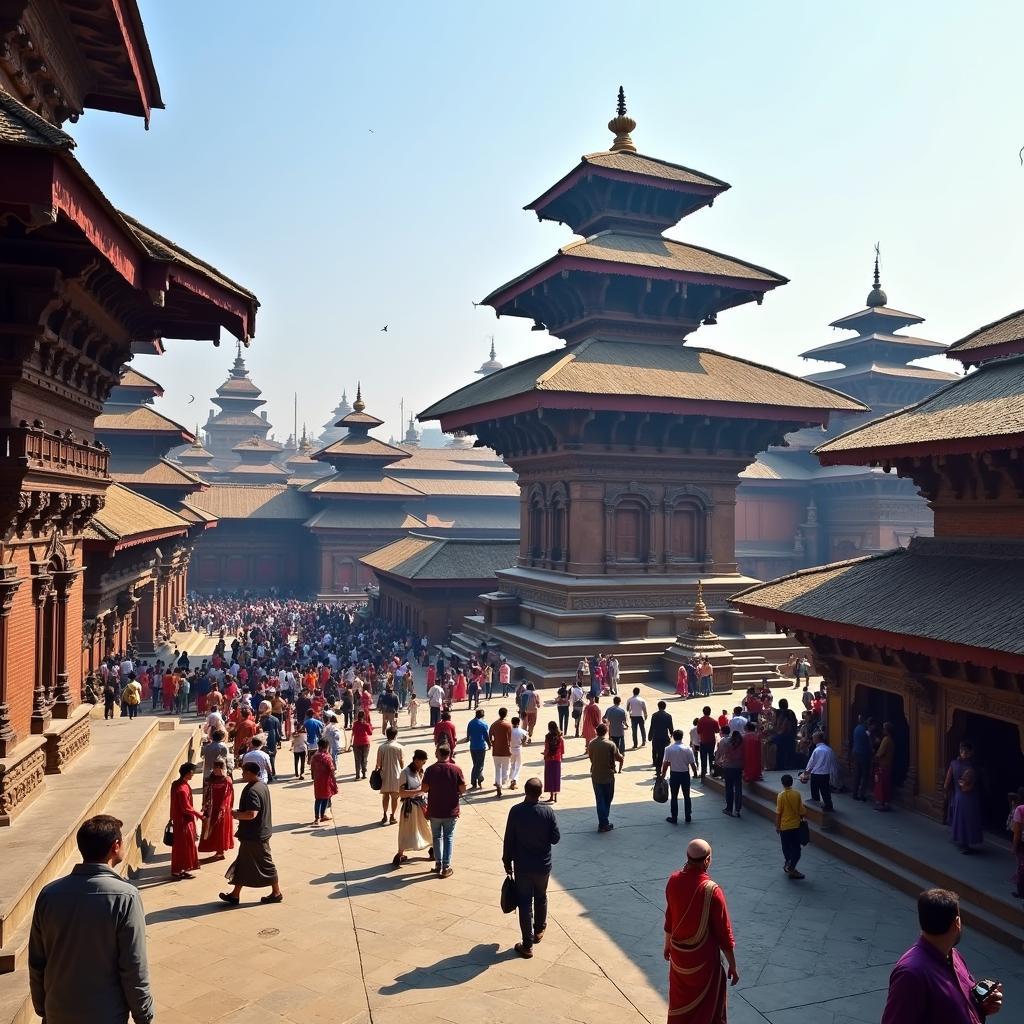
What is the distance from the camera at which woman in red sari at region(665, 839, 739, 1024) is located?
569 cm

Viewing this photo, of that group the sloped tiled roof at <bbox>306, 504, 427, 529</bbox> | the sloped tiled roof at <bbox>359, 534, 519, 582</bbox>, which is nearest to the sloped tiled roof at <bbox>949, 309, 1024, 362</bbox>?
the sloped tiled roof at <bbox>359, 534, 519, 582</bbox>

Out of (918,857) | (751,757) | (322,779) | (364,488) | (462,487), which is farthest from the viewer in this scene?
(462,487)

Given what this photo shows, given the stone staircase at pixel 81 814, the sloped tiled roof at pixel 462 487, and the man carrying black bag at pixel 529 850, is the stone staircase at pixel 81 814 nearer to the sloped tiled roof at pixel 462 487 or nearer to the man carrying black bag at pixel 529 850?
the man carrying black bag at pixel 529 850

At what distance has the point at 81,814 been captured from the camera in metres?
9.37

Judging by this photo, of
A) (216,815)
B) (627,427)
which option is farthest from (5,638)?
(627,427)

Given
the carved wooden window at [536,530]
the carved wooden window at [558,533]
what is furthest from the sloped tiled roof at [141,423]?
the carved wooden window at [558,533]

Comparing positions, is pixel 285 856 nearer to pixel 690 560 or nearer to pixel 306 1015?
pixel 306 1015

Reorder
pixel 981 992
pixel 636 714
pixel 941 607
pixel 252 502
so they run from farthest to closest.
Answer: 1. pixel 252 502
2. pixel 636 714
3. pixel 941 607
4. pixel 981 992

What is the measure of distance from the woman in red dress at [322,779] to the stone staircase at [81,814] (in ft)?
6.71

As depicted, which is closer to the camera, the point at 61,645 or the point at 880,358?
the point at 61,645

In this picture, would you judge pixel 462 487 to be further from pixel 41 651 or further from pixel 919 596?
pixel 919 596

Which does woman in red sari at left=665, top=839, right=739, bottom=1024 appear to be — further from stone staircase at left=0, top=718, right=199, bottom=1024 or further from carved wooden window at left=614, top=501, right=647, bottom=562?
carved wooden window at left=614, top=501, right=647, bottom=562

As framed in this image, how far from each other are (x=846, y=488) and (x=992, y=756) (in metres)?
35.3

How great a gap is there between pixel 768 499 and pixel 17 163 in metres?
43.8
